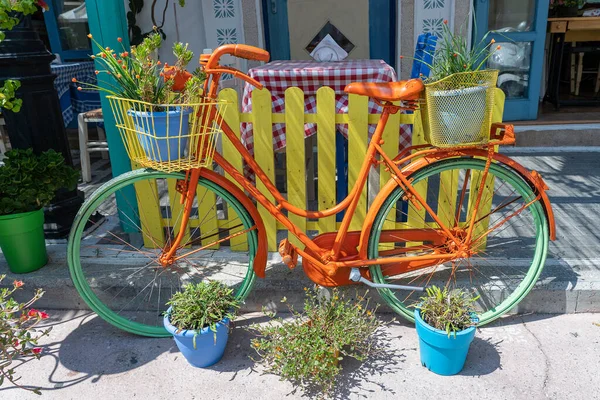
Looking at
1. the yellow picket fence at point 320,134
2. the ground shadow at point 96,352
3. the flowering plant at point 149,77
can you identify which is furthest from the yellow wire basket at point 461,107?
the ground shadow at point 96,352

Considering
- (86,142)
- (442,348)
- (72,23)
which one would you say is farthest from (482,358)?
(72,23)

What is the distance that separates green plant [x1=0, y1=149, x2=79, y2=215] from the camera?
2.98 meters

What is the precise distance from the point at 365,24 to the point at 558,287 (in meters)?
4.45

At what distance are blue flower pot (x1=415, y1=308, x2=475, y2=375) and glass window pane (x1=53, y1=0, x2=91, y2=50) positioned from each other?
6297 millimetres

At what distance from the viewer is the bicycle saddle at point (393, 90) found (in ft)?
7.79

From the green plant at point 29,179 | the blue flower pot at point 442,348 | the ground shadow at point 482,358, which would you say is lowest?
the ground shadow at point 482,358

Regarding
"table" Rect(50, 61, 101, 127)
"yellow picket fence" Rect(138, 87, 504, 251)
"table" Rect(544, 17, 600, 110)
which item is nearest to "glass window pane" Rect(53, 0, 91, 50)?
"table" Rect(50, 61, 101, 127)

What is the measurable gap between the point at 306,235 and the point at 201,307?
756mm

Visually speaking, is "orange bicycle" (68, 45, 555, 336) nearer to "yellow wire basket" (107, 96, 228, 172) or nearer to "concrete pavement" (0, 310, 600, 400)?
"yellow wire basket" (107, 96, 228, 172)

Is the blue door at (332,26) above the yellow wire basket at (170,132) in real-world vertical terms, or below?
above

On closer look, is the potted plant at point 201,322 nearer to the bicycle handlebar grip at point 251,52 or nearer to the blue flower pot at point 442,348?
the blue flower pot at point 442,348

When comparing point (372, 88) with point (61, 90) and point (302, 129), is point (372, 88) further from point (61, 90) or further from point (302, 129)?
point (61, 90)

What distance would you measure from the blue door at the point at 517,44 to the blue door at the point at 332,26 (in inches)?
44.9

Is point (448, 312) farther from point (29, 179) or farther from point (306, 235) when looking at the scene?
point (29, 179)
